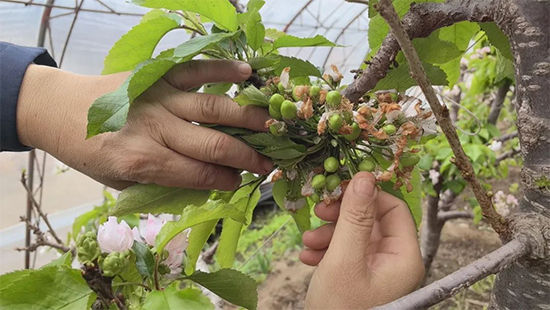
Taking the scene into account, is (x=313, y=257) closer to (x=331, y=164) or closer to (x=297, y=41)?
(x=331, y=164)

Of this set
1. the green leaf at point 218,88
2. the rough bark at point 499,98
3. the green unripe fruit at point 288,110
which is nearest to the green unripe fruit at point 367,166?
the green unripe fruit at point 288,110

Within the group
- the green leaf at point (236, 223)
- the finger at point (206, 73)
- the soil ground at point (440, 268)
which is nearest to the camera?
the finger at point (206, 73)

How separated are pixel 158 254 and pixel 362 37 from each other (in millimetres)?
3227

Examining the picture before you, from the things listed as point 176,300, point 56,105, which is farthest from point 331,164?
point 56,105

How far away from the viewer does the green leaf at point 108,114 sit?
1.71ft

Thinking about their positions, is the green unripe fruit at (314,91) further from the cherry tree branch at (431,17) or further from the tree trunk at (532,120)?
the tree trunk at (532,120)

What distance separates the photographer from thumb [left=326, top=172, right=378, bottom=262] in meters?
0.52

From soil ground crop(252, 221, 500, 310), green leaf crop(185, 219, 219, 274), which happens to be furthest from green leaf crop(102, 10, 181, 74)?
soil ground crop(252, 221, 500, 310)

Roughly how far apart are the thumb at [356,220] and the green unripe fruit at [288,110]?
0.10 m

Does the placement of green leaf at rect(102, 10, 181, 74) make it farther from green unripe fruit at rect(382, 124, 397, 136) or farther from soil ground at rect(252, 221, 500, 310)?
soil ground at rect(252, 221, 500, 310)

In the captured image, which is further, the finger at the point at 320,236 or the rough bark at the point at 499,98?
the rough bark at the point at 499,98

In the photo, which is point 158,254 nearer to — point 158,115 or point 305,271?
point 158,115

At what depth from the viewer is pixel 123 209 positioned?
0.61 meters

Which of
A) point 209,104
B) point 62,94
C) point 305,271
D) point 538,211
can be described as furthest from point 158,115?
point 305,271
